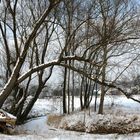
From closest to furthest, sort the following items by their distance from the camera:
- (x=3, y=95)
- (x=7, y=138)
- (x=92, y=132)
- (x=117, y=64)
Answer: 1. (x=7, y=138)
2. (x=3, y=95)
3. (x=92, y=132)
4. (x=117, y=64)

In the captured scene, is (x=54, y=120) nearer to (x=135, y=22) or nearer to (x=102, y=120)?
(x=102, y=120)

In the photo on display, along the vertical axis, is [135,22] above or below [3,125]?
above

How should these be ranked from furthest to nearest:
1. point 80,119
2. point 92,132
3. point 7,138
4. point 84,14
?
1. point 84,14
2. point 80,119
3. point 92,132
4. point 7,138

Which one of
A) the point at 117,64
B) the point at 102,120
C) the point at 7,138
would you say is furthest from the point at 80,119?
the point at 7,138

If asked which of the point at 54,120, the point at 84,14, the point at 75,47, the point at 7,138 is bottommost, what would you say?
the point at 54,120

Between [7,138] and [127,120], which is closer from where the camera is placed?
[7,138]

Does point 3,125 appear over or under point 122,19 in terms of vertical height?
under

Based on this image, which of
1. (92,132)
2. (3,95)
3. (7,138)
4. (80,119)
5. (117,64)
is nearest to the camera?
(7,138)

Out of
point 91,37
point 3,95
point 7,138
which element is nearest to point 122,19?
point 91,37

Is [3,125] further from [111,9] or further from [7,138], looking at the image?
[111,9]

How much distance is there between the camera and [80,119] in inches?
1093

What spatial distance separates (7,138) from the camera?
559 inches

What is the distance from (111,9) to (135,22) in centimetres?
202

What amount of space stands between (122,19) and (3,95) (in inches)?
530
